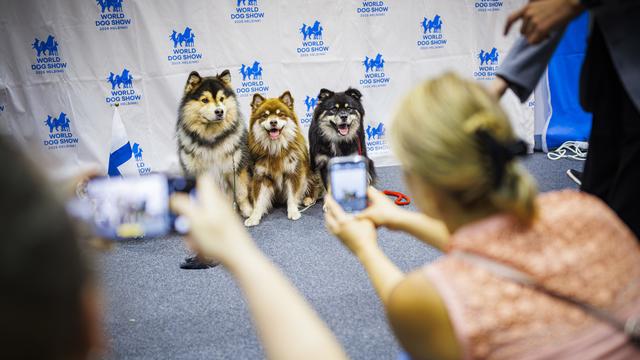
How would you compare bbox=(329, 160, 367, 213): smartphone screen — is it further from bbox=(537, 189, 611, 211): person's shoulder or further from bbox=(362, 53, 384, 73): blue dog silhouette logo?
bbox=(362, 53, 384, 73): blue dog silhouette logo

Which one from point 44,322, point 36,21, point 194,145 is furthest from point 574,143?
point 36,21

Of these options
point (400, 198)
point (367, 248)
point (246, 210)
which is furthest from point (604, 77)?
point (246, 210)

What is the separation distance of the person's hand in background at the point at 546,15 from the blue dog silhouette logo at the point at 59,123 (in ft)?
13.3

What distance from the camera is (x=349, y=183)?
124cm

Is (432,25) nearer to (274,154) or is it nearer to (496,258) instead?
(274,154)

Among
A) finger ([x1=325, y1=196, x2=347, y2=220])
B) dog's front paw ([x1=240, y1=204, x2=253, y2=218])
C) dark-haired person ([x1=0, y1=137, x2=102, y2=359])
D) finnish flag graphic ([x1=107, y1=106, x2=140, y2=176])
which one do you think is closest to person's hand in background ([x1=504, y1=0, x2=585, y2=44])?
finger ([x1=325, y1=196, x2=347, y2=220])

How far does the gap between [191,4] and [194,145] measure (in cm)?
153

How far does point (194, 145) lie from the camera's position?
9.85 feet

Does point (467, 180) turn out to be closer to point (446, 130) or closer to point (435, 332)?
point (446, 130)

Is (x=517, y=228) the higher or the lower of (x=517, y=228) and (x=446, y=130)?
the lower

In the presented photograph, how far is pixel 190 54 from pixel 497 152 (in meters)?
3.64

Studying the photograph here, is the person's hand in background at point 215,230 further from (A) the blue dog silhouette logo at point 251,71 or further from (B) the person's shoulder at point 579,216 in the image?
(A) the blue dog silhouette logo at point 251,71

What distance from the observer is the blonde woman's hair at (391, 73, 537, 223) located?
712 mm

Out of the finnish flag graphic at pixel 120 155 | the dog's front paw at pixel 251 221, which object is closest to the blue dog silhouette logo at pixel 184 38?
the finnish flag graphic at pixel 120 155
